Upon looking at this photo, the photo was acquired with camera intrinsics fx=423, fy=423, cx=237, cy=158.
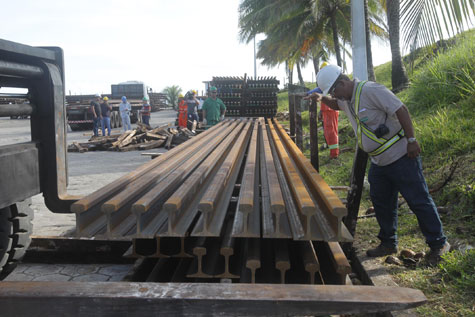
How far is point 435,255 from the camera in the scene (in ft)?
11.4

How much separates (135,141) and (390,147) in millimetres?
12067

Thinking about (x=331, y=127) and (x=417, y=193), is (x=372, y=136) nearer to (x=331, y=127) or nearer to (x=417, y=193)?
(x=417, y=193)

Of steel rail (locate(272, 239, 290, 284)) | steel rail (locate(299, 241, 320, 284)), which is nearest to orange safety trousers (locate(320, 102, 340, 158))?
steel rail (locate(272, 239, 290, 284))

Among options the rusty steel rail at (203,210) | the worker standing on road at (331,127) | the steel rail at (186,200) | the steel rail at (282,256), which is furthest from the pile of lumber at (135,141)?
the steel rail at (282,256)

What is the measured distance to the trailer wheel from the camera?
2.72 meters

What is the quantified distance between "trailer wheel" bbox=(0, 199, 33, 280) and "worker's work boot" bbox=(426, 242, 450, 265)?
10.2 ft

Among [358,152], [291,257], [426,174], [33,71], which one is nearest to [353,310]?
[291,257]

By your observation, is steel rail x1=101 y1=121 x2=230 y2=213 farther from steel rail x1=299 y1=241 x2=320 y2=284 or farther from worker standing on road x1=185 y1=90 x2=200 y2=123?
worker standing on road x1=185 y1=90 x2=200 y2=123

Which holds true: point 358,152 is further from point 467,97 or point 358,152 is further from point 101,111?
point 101,111

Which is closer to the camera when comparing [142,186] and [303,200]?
[303,200]

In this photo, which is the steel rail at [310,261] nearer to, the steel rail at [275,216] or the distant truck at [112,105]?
the steel rail at [275,216]

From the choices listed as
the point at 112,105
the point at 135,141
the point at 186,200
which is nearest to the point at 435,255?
the point at 186,200

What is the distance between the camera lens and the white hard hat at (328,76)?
12.1ft

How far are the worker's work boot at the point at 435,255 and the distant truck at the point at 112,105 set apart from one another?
19.7 metres
